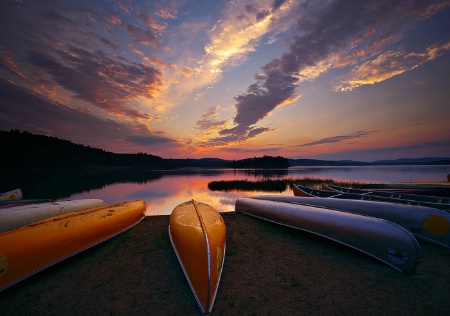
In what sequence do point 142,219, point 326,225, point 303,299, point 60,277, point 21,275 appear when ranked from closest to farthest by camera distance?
1. point 303,299
2. point 21,275
3. point 60,277
4. point 326,225
5. point 142,219

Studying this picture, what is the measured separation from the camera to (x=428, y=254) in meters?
4.64

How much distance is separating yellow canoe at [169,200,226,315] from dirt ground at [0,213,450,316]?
21 cm

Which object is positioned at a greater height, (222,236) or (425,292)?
(222,236)

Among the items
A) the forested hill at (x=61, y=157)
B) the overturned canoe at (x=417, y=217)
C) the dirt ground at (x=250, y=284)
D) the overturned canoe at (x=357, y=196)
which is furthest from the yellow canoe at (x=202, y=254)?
the forested hill at (x=61, y=157)

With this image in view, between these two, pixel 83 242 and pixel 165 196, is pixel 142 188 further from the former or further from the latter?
pixel 83 242

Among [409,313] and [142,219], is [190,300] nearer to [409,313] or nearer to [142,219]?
[409,313]

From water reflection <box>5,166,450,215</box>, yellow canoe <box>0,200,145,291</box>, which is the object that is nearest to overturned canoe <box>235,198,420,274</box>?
yellow canoe <box>0,200,145,291</box>

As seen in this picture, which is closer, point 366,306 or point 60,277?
point 366,306

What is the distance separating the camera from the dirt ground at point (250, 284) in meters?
3.04

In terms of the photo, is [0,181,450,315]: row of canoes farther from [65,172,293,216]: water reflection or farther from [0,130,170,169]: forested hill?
[0,130,170,169]: forested hill

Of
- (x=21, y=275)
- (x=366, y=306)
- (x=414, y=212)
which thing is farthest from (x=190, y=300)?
(x=414, y=212)

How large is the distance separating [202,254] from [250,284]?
106 cm

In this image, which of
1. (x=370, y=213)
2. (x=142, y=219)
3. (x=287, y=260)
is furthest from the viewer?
(x=142, y=219)

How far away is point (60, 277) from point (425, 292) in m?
6.40
